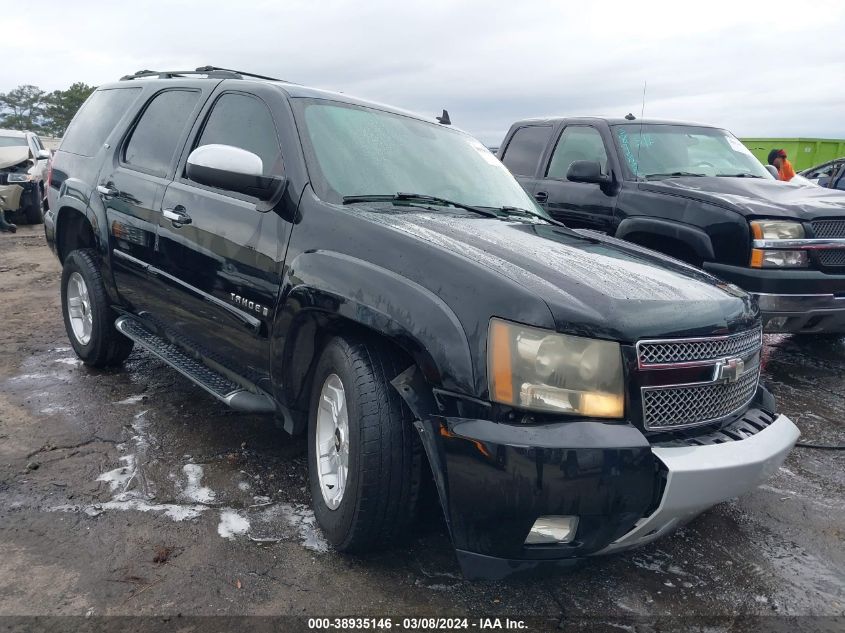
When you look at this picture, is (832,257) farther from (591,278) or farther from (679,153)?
(591,278)

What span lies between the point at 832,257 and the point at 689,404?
10.6ft

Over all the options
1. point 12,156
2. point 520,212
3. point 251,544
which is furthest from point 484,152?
point 12,156

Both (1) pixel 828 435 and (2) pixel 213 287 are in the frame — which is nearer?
(2) pixel 213 287

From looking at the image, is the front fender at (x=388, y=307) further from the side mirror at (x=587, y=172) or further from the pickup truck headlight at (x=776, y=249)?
the side mirror at (x=587, y=172)

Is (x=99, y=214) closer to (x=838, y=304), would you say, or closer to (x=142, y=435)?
(x=142, y=435)

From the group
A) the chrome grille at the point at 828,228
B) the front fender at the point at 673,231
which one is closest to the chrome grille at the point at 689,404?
the front fender at the point at 673,231

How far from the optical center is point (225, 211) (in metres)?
3.25

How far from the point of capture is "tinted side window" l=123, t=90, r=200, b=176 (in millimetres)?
3877

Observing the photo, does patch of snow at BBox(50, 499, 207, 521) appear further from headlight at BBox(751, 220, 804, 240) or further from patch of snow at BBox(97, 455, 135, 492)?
headlight at BBox(751, 220, 804, 240)

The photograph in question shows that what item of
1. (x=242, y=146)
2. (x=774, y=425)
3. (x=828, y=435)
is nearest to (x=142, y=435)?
(x=242, y=146)

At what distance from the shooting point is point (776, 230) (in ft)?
15.7

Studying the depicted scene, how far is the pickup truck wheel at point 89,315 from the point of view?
14.9 ft

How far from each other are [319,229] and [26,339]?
4.04 meters

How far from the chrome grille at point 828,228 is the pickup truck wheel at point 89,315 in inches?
186
